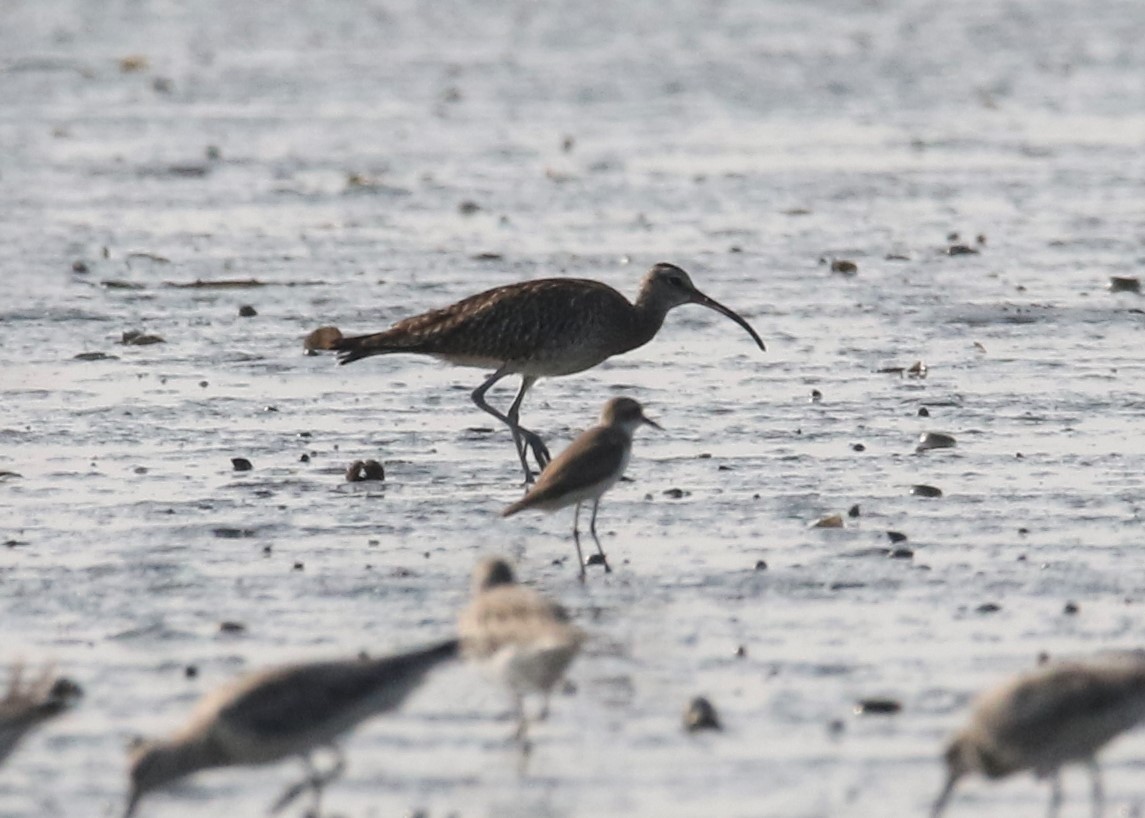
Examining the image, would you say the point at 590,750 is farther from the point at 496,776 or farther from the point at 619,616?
the point at 619,616

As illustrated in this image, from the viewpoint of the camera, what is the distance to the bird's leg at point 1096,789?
6.98m

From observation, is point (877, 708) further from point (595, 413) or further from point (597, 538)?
point (595, 413)

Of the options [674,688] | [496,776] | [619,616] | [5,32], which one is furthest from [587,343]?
[5,32]

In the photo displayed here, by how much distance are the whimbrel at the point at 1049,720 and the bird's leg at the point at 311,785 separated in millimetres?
1720

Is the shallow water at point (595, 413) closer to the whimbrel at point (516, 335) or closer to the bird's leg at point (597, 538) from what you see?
the bird's leg at point (597, 538)

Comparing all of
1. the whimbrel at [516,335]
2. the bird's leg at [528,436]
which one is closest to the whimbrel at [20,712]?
the bird's leg at [528,436]

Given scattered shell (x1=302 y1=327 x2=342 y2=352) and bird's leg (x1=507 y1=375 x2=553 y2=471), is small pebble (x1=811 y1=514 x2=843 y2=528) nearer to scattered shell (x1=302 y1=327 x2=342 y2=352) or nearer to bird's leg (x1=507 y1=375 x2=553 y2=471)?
bird's leg (x1=507 y1=375 x2=553 y2=471)

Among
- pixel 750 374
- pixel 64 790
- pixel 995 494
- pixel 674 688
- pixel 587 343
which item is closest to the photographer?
pixel 64 790

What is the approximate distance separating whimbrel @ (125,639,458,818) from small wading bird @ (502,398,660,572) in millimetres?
2882

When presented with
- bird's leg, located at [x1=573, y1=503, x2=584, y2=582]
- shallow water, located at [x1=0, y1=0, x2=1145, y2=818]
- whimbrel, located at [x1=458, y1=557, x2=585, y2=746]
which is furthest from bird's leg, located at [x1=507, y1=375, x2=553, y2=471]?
whimbrel, located at [x1=458, y1=557, x2=585, y2=746]

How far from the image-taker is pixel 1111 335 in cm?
1478

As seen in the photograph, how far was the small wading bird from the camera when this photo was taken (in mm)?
9969

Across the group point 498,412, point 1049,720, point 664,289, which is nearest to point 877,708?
point 1049,720

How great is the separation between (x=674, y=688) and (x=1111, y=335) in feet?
23.4
